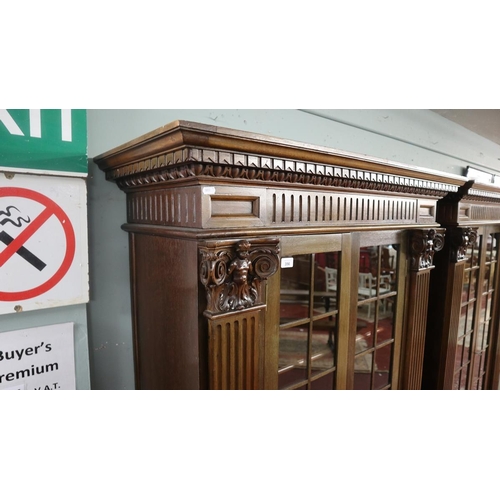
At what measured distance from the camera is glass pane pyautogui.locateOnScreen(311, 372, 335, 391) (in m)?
1.18

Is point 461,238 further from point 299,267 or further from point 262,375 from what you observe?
point 262,375

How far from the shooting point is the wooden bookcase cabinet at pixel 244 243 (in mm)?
784

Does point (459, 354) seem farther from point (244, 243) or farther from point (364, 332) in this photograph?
point (244, 243)

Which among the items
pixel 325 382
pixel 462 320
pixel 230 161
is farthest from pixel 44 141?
pixel 462 320

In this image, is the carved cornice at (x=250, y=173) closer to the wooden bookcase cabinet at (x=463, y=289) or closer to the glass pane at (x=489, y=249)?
the wooden bookcase cabinet at (x=463, y=289)

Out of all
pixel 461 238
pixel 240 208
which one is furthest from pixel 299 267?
pixel 461 238

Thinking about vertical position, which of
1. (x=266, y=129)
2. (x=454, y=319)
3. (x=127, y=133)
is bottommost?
(x=454, y=319)

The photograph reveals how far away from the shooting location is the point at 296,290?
3.95ft

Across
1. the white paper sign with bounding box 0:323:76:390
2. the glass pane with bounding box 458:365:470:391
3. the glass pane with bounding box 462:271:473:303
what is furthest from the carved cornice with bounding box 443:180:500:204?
the white paper sign with bounding box 0:323:76:390

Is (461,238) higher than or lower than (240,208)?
lower

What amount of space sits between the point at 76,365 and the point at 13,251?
40 cm

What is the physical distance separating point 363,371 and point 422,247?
60 cm

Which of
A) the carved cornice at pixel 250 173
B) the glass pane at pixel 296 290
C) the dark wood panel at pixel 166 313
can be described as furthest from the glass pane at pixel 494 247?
the dark wood panel at pixel 166 313

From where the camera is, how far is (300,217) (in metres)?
1.00
